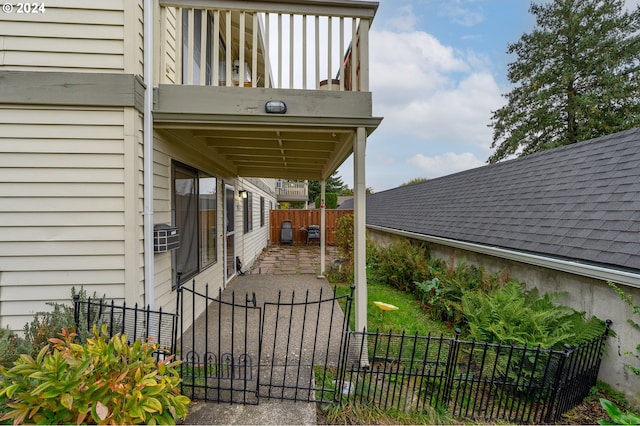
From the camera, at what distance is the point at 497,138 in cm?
1802

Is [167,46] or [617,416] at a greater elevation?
[167,46]

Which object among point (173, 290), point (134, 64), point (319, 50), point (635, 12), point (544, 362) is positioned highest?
point (635, 12)

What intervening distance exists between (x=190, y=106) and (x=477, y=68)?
14999 millimetres

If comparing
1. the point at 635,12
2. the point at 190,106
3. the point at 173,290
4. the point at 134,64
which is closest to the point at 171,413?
the point at 173,290

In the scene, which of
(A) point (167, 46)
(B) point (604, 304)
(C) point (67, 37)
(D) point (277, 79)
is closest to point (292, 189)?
(A) point (167, 46)

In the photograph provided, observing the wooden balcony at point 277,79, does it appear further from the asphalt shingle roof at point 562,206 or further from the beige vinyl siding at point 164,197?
the asphalt shingle roof at point 562,206

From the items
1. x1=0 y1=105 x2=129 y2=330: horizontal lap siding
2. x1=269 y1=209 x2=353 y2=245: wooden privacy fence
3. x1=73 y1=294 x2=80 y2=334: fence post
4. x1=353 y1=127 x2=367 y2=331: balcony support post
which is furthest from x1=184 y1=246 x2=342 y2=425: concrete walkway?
x1=269 y1=209 x2=353 y2=245: wooden privacy fence

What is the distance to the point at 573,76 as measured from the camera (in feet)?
47.5

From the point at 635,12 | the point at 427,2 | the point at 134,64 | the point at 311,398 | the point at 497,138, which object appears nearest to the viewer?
the point at 311,398

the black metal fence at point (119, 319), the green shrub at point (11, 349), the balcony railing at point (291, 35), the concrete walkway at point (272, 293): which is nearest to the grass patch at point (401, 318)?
the concrete walkway at point (272, 293)

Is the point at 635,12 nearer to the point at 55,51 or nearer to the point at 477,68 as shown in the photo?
the point at 477,68

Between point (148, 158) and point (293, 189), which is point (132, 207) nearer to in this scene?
point (148, 158)

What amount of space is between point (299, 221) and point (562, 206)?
11.9 metres

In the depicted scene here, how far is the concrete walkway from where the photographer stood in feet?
7.55
